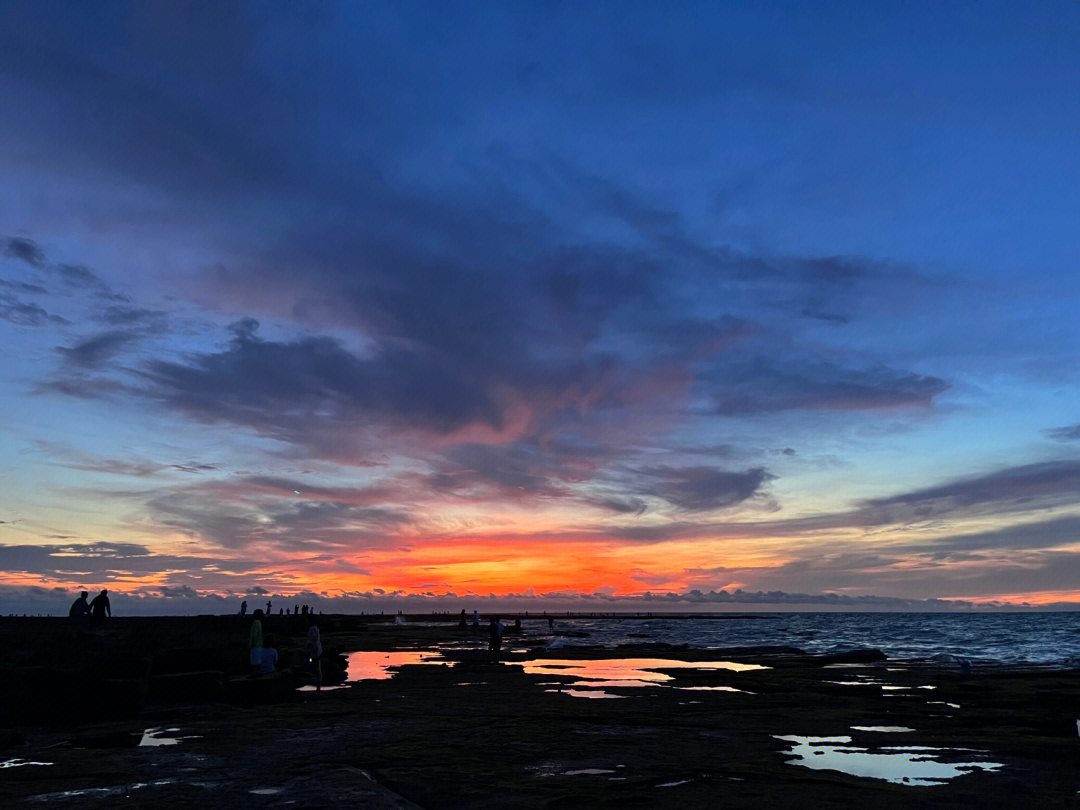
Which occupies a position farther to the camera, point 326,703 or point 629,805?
point 326,703

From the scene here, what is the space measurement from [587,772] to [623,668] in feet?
88.6

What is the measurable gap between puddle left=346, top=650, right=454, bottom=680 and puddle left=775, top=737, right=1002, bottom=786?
61.4ft

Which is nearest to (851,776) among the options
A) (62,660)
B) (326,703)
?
(326,703)

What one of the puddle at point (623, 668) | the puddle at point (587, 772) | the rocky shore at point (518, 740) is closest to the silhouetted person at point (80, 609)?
the rocky shore at point (518, 740)

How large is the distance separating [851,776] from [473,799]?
6433 millimetres

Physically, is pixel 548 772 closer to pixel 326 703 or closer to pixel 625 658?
pixel 326 703

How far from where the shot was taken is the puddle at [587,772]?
1222cm

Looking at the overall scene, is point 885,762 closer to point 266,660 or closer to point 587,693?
point 587,693

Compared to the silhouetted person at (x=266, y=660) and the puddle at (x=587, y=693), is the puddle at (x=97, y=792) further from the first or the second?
the puddle at (x=587, y=693)

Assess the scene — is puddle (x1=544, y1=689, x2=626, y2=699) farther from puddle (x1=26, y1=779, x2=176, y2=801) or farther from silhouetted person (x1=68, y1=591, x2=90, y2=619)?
silhouetted person (x1=68, y1=591, x2=90, y2=619)

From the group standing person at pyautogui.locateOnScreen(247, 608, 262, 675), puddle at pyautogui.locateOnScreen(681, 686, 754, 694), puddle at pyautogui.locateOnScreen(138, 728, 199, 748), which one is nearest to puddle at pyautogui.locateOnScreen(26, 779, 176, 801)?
puddle at pyautogui.locateOnScreen(138, 728, 199, 748)

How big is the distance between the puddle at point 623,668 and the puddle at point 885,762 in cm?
1339

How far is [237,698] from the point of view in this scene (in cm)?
2180

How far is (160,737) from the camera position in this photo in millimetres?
15961
